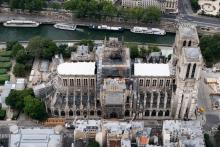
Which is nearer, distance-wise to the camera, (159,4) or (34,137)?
(34,137)

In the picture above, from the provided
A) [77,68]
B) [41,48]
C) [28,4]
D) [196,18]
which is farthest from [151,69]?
[28,4]

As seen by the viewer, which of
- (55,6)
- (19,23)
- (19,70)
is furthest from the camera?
(55,6)

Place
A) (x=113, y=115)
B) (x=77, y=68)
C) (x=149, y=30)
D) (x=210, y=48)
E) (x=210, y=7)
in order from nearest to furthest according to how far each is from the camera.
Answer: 1. (x=113, y=115)
2. (x=77, y=68)
3. (x=210, y=48)
4. (x=149, y=30)
5. (x=210, y=7)

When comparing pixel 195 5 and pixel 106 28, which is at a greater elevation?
pixel 195 5

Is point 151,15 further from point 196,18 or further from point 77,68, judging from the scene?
point 77,68

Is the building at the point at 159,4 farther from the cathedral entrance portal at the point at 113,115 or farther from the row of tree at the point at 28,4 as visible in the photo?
the cathedral entrance portal at the point at 113,115

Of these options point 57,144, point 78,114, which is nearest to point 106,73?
point 78,114

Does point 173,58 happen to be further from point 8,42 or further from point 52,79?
point 8,42

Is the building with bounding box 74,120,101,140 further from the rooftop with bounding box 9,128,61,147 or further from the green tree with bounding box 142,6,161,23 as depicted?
the green tree with bounding box 142,6,161,23
